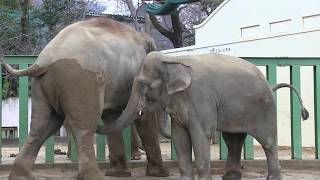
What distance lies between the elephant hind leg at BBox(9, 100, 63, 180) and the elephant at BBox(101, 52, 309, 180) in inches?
25.6

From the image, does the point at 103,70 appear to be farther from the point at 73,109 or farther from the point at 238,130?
the point at 238,130

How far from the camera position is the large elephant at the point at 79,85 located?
5.73 meters

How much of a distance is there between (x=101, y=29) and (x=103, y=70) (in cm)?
64

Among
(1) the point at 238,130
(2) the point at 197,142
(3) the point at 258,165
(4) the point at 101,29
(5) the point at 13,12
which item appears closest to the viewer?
(2) the point at 197,142

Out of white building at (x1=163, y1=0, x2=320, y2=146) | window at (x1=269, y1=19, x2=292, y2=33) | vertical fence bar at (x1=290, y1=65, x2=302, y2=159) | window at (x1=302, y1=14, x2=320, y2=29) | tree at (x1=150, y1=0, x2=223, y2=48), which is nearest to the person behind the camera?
A: vertical fence bar at (x1=290, y1=65, x2=302, y2=159)

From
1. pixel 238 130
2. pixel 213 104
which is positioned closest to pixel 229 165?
pixel 238 130

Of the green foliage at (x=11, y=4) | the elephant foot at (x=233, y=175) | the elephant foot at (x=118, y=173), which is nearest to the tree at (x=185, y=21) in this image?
the green foliage at (x=11, y=4)

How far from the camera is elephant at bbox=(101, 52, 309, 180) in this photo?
5555mm

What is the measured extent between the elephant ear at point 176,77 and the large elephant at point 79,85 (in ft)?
2.33

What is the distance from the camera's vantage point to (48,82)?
18.9 feet

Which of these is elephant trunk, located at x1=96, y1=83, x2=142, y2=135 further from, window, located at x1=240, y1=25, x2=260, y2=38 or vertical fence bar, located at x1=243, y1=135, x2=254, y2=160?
window, located at x1=240, y1=25, x2=260, y2=38

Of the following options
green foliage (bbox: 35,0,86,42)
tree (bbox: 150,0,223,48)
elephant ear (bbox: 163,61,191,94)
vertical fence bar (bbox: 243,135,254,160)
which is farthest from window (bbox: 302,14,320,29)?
tree (bbox: 150,0,223,48)

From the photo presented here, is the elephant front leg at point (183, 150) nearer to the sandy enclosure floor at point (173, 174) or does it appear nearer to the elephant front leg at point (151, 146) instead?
the sandy enclosure floor at point (173, 174)

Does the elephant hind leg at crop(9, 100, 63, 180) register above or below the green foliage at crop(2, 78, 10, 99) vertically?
below
